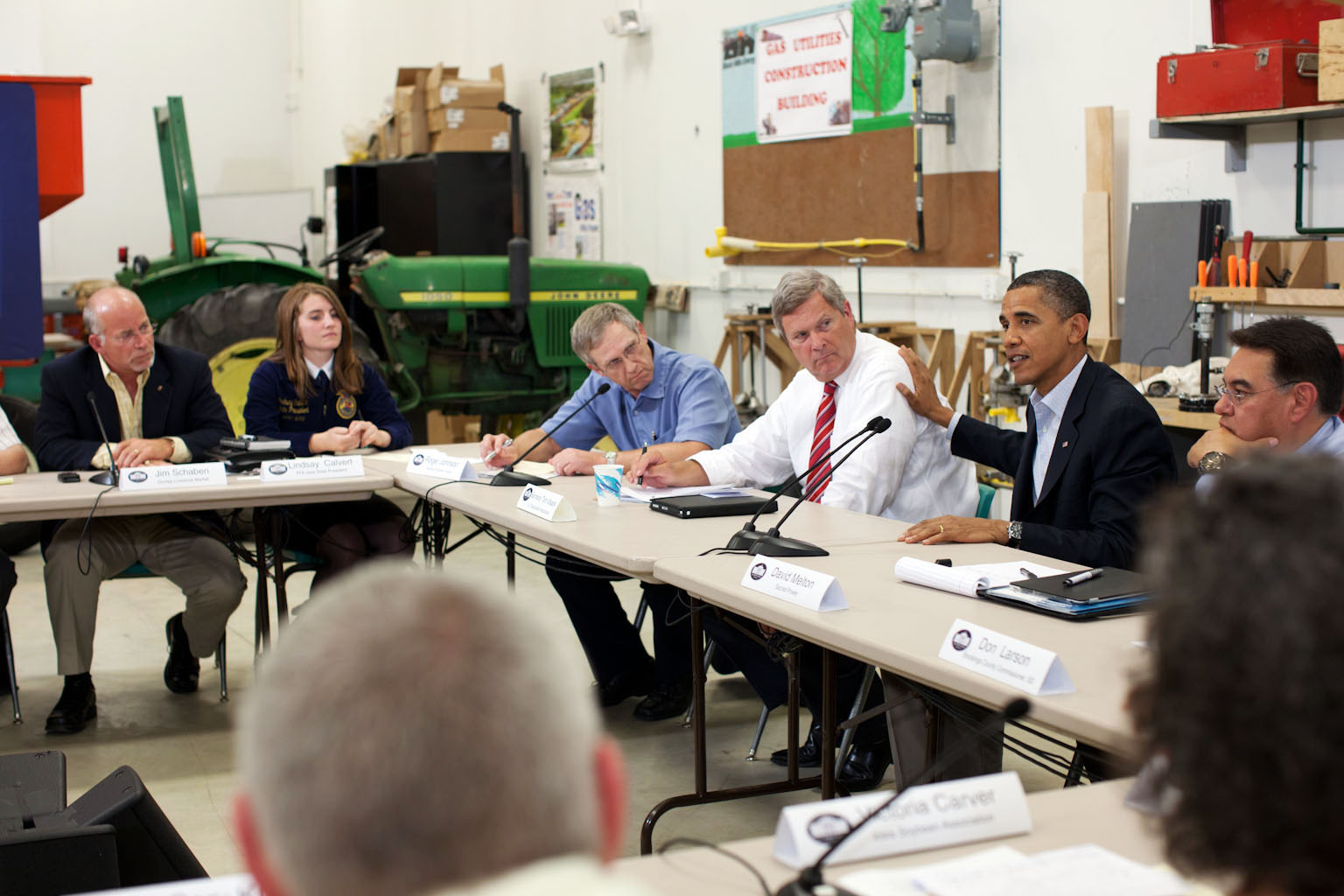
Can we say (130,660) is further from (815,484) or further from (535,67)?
(535,67)

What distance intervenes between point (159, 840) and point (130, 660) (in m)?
2.71

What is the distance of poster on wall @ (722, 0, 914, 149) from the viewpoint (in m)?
5.48

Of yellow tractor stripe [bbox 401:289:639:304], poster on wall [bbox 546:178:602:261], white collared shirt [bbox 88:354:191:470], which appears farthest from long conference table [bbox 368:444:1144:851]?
poster on wall [bbox 546:178:602:261]

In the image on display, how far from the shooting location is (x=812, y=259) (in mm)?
6098

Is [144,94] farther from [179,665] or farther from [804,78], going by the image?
[179,665]

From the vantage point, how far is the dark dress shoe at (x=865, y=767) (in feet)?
10.0

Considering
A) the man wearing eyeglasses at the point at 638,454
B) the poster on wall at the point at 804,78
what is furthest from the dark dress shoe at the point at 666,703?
the poster on wall at the point at 804,78

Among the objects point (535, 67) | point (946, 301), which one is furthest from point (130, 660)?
point (535, 67)

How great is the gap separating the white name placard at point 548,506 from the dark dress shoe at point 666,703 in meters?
0.87

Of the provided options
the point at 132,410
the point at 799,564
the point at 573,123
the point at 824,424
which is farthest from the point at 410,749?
the point at 573,123

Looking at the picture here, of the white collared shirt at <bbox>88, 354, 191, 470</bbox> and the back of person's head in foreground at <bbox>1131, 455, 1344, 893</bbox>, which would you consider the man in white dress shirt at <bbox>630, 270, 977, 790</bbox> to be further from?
the back of person's head in foreground at <bbox>1131, 455, 1344, 893</bbox>

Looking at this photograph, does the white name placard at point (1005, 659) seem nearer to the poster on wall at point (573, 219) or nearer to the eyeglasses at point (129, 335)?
the eyeglasses at point (129, 335)

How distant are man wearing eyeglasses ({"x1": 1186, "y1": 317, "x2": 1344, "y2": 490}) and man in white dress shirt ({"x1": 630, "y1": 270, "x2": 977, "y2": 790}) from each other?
843 millimetres

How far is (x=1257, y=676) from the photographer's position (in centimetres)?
65
